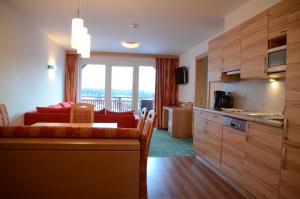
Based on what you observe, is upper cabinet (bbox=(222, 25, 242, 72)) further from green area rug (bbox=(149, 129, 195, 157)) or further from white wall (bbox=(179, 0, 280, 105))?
green area rug (bbox=(149, 129, 195, 157))

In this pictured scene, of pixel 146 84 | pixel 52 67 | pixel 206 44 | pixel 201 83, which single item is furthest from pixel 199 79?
pixel 52 67

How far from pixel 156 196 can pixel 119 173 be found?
1052 mm

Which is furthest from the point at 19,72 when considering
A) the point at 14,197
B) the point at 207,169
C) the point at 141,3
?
the point at 207,169

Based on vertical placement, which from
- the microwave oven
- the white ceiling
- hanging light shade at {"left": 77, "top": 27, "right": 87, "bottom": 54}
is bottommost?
the microwave oven

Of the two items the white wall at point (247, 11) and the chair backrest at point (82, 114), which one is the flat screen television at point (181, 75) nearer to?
the white wall at point (247, 11)

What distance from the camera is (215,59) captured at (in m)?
3.86

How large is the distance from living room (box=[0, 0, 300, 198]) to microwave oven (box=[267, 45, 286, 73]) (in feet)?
0.06

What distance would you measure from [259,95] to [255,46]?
2.46 feet

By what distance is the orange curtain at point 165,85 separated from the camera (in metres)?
7.75

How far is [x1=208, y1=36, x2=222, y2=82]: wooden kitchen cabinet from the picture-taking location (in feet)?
12.1

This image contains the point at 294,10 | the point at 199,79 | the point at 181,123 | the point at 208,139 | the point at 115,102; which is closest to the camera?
the point at 294,10

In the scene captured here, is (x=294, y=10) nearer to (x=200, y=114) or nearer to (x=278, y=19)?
(x=278, y=19)

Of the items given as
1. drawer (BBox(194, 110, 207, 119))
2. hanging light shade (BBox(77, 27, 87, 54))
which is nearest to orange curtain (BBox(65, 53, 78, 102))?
drawer (BBox(194, 110, 207, 119))

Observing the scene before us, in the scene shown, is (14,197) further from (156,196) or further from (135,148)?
(156,196)
